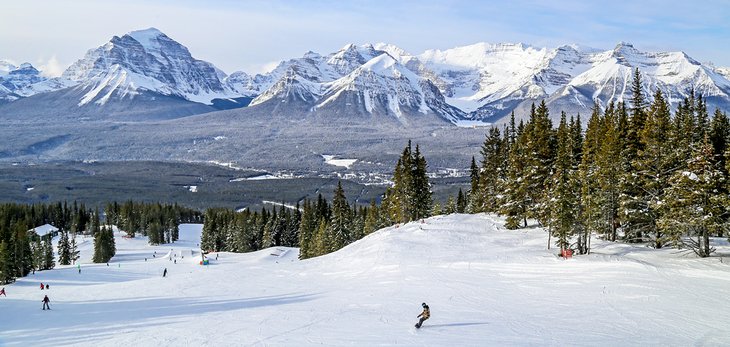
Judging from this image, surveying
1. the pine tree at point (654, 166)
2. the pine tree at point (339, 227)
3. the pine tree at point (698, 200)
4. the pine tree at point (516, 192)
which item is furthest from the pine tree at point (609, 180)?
the pine tree at point (339, 227)

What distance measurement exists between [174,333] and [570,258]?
31.7 m

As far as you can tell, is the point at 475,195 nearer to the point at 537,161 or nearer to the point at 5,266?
the point at 537,161

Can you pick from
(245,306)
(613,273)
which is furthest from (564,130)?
(245,306)

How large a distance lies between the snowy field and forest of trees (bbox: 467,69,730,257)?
2.55 metres

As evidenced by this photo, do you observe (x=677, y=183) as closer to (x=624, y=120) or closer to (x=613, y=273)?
(x=613, y=273)

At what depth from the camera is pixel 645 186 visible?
48844 millimetres

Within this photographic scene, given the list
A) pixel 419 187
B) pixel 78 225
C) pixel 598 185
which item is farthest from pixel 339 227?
pixel 78 225

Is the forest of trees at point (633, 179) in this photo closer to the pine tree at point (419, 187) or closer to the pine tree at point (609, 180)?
the pine tree at point (609, 180)

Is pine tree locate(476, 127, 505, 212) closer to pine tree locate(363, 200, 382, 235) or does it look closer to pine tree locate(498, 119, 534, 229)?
pine tree locate(498, 119, 534, 229)

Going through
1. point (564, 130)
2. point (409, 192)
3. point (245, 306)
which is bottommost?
point (245, 306)

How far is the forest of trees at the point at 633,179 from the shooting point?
42.5 m

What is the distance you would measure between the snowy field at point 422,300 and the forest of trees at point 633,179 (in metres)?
2.55

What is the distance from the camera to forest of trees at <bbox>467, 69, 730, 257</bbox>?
1672 inches

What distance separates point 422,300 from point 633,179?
24.9 meters
